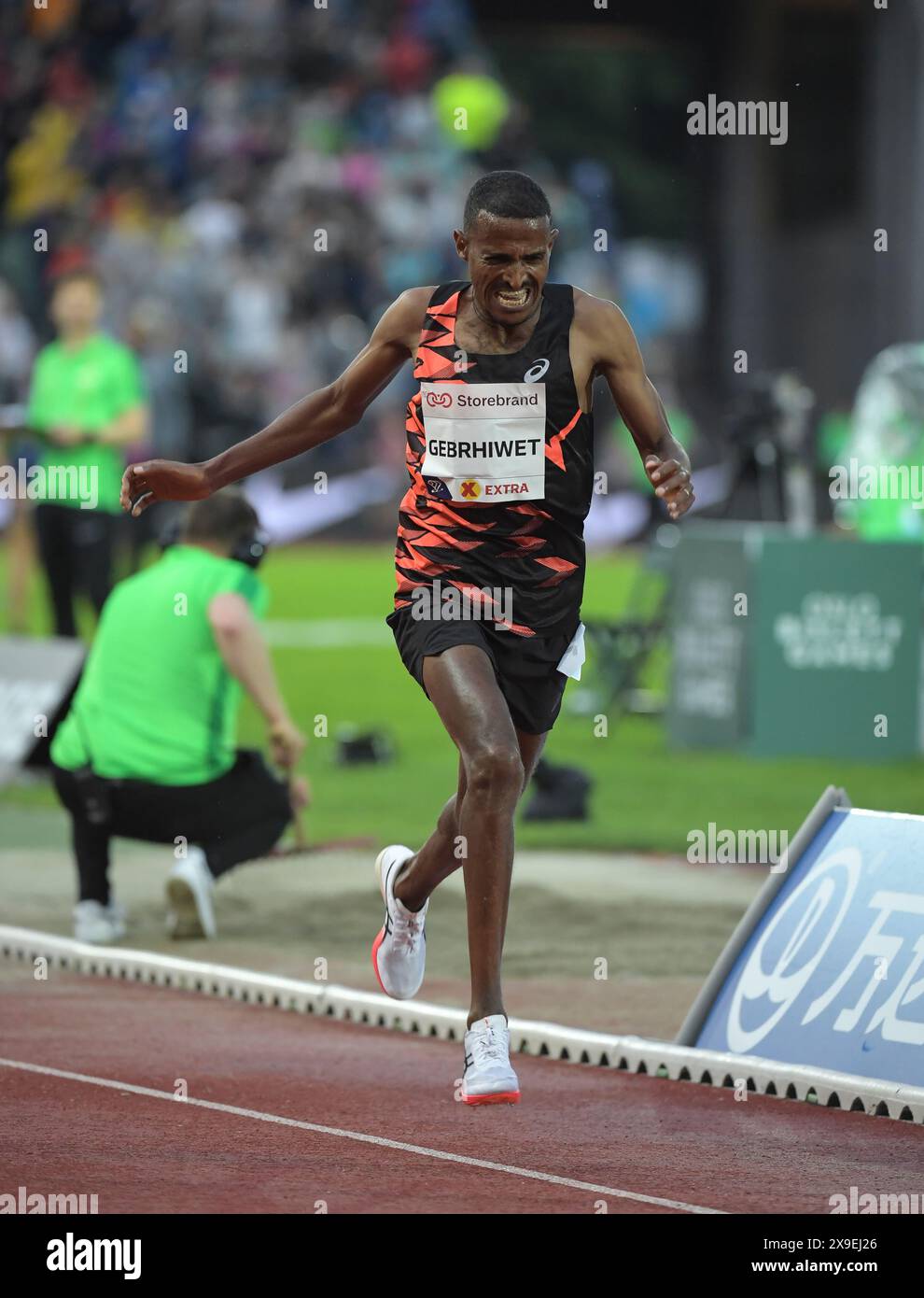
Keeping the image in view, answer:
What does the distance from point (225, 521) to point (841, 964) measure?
3.32 meters

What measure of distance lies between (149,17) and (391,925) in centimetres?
2539

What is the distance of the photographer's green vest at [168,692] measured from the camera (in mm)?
8578

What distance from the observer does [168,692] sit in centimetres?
864

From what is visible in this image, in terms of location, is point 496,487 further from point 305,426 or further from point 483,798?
point 483,798

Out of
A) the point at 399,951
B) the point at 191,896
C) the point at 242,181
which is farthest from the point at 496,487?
the point at 242,181

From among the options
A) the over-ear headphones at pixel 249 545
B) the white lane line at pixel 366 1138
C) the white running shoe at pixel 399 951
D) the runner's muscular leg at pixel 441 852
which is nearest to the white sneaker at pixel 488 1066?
the white lane line at pixel 366 1138

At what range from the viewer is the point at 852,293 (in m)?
33.0

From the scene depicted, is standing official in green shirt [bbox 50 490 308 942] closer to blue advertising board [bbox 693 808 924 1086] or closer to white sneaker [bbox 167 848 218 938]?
white sneaker [bbox 167 848 218 938]

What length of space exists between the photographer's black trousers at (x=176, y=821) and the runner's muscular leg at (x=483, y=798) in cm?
285

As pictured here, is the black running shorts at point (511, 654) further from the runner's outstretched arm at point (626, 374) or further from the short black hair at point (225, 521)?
the short black hair at point (225, 521)

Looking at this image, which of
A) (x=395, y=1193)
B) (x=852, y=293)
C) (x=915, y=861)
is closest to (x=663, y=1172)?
(x=395, y=1193)

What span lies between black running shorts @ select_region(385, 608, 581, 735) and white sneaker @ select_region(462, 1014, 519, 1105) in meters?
0.79

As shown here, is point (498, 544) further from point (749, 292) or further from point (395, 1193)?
point (749, 292)

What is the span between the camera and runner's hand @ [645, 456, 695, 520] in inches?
225
